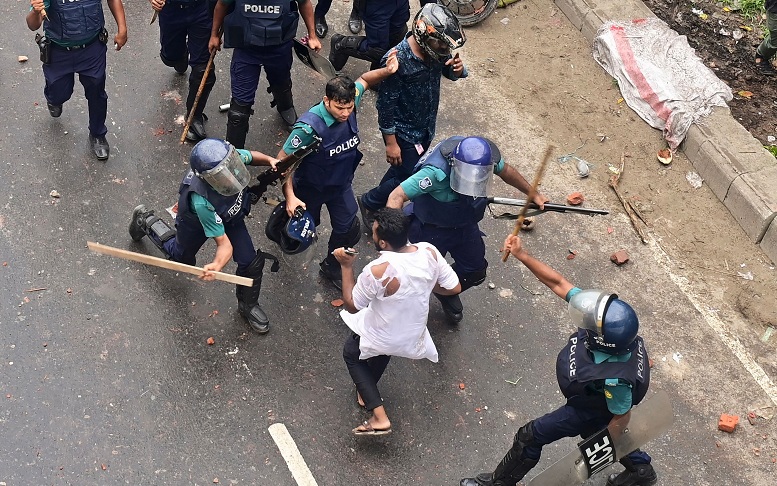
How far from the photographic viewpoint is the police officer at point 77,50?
602 centimetres

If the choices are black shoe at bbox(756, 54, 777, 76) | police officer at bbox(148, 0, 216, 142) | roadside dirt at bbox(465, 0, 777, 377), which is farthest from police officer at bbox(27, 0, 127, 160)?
black shoe at bbox(756, 54, 777, 76)

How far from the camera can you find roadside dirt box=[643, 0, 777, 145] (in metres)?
7.91

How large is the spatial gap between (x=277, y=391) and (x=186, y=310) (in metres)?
0.97

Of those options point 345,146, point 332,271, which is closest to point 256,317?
point 332,271

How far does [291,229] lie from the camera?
5.41 m

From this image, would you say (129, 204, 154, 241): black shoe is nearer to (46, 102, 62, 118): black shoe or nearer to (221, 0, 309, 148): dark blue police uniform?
(221, 0, 309, 148): dark blue police uniform

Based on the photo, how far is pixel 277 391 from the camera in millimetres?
5320

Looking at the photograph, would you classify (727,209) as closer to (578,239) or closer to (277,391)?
(578,239)

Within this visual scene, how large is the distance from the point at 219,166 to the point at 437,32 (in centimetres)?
180

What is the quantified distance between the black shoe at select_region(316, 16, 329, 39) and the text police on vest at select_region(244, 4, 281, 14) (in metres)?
2.35

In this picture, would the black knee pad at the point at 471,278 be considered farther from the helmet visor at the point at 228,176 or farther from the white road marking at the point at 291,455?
the helmet visor at the point at 228,176

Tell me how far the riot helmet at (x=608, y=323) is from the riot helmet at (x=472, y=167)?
112 cm

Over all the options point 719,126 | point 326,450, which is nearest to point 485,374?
point 326,450

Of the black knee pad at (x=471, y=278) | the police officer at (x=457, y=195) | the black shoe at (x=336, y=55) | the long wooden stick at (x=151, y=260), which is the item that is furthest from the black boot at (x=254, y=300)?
the black shoe at (x=336, y=55)
